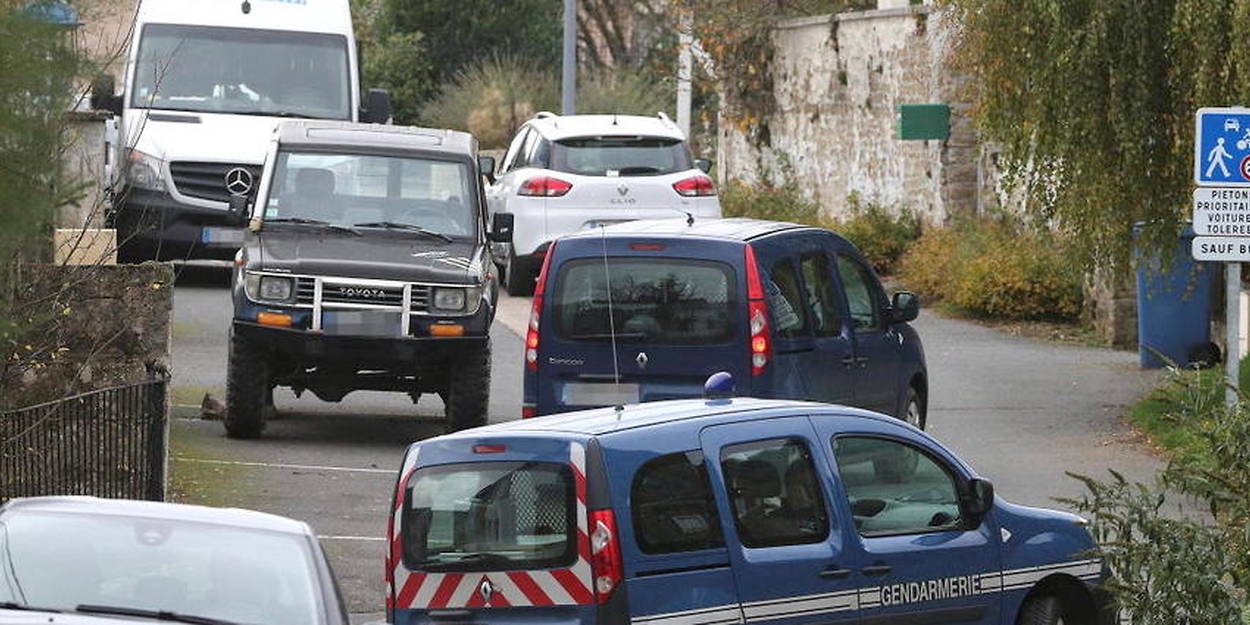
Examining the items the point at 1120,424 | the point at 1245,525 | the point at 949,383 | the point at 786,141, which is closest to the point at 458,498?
the point at 1245,525

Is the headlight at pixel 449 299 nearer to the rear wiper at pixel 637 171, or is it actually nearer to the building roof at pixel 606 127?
the rear wiper at pixel 637 171

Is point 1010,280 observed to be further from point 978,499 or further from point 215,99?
point 978,499

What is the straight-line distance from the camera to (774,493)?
9430mm

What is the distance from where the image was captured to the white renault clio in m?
25.8

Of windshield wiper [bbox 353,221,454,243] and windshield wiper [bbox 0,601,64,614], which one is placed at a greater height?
windshield wiper [bbox 353,221,454,243]

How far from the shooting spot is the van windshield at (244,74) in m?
24.8

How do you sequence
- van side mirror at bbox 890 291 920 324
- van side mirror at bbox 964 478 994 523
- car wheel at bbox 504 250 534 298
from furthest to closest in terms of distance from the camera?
1. car wheel at bbox 504 250 534 298
2. van side mirror at bbox 890 291 920 324
3. van side mirror at bbox 964 478 994 523

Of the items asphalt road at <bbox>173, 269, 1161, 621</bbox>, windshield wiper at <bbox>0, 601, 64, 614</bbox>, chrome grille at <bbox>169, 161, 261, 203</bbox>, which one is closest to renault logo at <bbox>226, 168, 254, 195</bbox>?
chrome grille at <bbox>169, 161, 261, 203</bbox>

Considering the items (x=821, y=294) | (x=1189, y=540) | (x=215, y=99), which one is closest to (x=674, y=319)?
(x=821, y=294)

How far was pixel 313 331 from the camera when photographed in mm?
16109

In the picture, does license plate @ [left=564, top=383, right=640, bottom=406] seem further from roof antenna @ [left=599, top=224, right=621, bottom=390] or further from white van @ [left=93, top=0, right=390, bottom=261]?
white van @ [left=93, top=0, right=390, bottom=261]

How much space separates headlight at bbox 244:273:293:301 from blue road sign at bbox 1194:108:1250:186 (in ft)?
20.0

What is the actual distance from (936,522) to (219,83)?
1607 centimetres

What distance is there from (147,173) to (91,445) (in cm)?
1164
